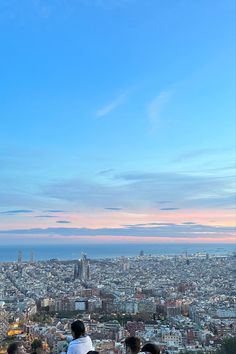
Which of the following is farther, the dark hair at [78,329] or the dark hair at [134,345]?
the dark hair at [78,329]

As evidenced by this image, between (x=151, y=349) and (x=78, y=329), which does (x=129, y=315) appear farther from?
(x=151, y=349)

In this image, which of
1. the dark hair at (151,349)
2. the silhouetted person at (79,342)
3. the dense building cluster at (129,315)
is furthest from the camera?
the dense building cluster at (129,315)

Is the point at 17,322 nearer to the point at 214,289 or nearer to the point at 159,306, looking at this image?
the point at 159,306

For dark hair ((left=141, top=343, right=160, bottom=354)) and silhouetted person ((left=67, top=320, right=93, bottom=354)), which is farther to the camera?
silhouetted person ((left=67, top=320, right=93, bottom=354))

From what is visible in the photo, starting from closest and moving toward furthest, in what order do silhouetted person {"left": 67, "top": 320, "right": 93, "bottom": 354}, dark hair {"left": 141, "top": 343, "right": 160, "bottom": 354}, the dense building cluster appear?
dark hair {"left": 141, "top": 343, "right": 160, "bottom": 354}
silhouetted person {"left": 67, "top": 320, "right": 93, "bottom": 354}
the dense building cluster

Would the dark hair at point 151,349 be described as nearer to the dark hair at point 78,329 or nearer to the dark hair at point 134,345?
the dark hair at point 134,345

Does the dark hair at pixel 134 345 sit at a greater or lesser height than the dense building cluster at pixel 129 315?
greater

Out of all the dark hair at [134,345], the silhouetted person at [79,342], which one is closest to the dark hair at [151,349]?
the dark hair at [134,345]

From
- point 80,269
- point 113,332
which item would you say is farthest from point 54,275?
point 113,332

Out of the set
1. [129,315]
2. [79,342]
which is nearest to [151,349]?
[79,342]

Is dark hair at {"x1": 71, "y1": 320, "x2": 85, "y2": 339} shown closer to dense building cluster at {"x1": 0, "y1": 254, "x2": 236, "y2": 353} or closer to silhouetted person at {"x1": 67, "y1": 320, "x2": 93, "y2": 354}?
silhouetted person at {"x1": 67, "y1": 320, "x2": 93, "y2": 354}

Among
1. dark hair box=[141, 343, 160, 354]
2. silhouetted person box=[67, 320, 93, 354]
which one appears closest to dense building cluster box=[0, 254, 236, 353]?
silhouetted person box=[67, 320, 93, 354]
